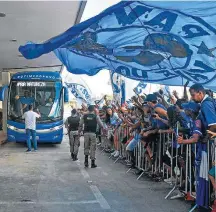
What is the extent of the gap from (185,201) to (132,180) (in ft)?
7.88

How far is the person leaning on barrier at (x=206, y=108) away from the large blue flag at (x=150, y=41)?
1.14 m

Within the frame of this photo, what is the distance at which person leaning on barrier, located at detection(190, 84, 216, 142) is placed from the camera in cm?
588

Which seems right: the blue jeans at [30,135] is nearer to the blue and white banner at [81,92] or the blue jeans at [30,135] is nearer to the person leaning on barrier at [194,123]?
the blue and white banner at [81,92]

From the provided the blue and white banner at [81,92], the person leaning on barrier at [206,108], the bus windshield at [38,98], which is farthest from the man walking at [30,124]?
the person leaning on barrier at [206,108]

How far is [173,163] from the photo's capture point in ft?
26.9

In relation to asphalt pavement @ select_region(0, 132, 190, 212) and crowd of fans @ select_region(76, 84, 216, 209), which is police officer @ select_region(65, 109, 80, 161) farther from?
crowd of fans @ select_region(76, 84, 216, 209)

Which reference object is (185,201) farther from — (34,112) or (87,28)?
(34,112)

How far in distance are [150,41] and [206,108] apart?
2.27 meters

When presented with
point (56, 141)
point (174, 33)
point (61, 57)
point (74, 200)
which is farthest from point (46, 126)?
point (174, 33)

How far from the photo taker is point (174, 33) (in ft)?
22.7

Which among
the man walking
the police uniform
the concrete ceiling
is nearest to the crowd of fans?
the police uniform

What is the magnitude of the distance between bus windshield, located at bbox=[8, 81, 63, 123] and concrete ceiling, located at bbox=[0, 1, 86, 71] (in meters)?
2.01

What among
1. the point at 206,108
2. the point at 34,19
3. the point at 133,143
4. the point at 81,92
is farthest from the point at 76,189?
the point at 81,92

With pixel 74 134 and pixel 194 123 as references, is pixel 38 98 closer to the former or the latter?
pixel 74 134
